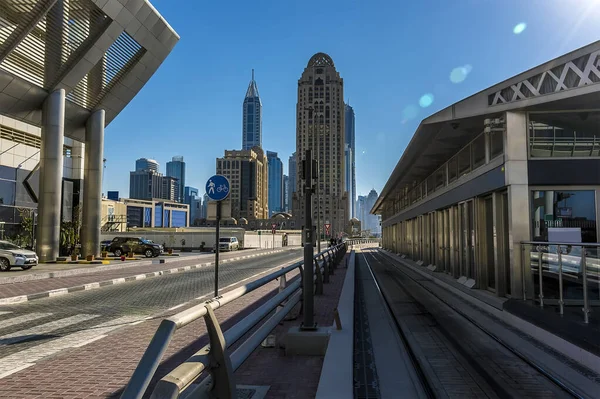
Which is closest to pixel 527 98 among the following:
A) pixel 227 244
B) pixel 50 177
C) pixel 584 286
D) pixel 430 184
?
pixel 584 286

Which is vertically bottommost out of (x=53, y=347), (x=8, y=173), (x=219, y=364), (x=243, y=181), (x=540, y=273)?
(x=53, y=347)

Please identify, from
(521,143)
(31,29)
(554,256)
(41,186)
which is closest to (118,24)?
(31,29)

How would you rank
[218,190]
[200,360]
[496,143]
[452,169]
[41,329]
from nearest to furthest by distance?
[200,360], [41,329], [218,190], [496,143], [452,169]

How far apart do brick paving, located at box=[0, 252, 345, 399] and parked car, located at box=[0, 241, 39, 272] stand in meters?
15.5

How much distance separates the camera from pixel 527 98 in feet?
31.0

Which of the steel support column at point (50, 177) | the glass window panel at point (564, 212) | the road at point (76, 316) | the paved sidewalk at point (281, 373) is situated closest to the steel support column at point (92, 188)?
the steel support column at point (50, 177)

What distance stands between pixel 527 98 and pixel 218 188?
7.05 meters

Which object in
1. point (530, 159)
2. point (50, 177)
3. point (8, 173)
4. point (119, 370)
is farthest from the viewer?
point (8, 173)

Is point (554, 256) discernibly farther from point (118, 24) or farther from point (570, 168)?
point (118, 24)

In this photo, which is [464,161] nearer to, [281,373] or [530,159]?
[530,159]

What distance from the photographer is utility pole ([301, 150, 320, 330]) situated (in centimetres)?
661

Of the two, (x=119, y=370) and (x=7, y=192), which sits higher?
(x=7, y=192)

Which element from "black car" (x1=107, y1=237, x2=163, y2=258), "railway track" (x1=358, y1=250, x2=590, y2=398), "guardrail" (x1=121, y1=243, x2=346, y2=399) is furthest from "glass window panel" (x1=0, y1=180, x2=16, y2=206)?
"guardrail" (x1=121, y1=243, x2=346, y2=399)

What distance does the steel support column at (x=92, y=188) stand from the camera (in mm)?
28016
